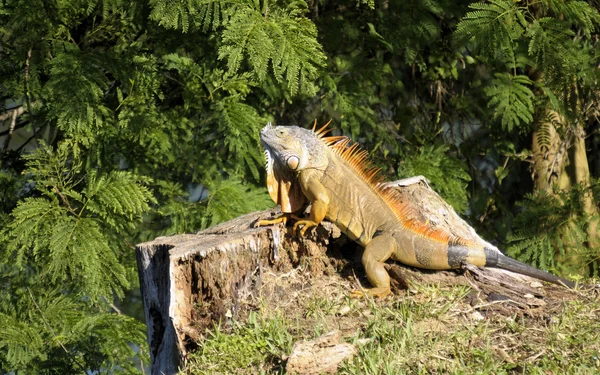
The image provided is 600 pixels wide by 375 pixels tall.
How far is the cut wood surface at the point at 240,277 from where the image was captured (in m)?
5.16

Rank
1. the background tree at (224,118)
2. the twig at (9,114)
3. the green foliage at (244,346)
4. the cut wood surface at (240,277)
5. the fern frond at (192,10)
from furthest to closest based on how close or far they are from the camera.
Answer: the twig at (9,114), the background tree at (224,118), the fern frond at (192,10), the cut wood surface at (240,277), the green foliage at (244,346)

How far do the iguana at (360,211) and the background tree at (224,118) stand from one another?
64 centimetres

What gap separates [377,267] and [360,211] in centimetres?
36

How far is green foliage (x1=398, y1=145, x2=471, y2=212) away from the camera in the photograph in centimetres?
794

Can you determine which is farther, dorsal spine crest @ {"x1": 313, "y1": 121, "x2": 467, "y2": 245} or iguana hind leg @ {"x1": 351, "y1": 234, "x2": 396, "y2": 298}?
dorsal spine crest @ {"x1": 313, "y1": 121, "x2": 467, "y2": 245}

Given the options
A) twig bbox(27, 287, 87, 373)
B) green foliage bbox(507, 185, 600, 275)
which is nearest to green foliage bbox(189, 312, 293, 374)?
twig bbox(27, 287, 87, 373)

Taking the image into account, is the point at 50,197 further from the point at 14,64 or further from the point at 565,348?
the point at 565,348

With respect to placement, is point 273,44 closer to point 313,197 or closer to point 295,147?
point 295,147

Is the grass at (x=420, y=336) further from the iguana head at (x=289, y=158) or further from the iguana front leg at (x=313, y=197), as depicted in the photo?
the iguana head at (x=289, y=158)

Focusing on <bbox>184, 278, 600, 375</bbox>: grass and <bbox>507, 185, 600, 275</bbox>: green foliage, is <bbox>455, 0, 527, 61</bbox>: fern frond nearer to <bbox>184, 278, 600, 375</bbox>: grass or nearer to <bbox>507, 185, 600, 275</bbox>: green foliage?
<bbox>507, 185, 600, 275</bbox>: green foliage

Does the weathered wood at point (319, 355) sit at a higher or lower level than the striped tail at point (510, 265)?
lower

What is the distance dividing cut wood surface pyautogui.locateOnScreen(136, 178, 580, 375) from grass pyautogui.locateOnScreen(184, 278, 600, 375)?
5.3 inches

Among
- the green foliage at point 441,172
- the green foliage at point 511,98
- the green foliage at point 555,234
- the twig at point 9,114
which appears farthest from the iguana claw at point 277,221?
the twig at point 9,114

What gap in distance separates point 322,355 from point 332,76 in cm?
398
